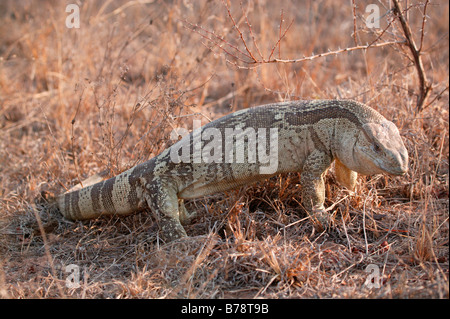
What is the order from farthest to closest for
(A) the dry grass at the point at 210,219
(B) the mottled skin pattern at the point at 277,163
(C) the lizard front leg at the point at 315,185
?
(C) the lizard front leg at the point at 315,185 < (B) the mottled skin pattern at the point at 277,163 < (A) the dry grass at the point at 210,219

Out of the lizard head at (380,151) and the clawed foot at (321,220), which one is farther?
the clawed foot at (321,220)

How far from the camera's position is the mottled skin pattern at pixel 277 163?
4.09 m

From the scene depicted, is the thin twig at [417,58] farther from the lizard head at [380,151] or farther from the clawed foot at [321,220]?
the clawed foot at [321,220]

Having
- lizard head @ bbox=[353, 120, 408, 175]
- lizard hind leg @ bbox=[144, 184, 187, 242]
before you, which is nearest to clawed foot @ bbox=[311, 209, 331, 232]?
lizard head @ bbox=[353, 120, 408, 175]

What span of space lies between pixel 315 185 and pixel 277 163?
0.41m

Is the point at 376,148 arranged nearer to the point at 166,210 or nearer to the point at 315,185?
the point at 315,185

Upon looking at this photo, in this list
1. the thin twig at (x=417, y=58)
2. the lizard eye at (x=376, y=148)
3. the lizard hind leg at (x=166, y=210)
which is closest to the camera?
the lizard eye at (x=376, y=148)

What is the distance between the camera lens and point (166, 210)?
4469mm

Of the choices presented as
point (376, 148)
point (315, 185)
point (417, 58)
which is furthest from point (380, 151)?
point (417, 58)

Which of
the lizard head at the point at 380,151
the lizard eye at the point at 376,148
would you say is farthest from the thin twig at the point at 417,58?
the lizard eye at the point at 376,148

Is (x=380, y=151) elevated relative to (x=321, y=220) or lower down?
elevated

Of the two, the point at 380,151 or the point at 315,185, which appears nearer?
the point at 380,151

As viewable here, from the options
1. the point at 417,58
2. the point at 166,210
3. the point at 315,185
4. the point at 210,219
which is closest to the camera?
the point at 315,185

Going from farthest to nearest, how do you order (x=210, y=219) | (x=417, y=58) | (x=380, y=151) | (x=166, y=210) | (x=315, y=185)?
(x=417, y=58) → (x=210, y=219) → (x=166, y=210) → (x=315, y=185) → (x=380, y=151)
